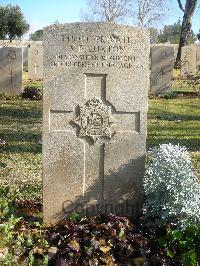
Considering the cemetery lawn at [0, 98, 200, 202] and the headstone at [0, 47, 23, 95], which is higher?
the headstone at [0, 47, 23, 95]

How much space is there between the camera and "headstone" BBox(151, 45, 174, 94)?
17.1 metres

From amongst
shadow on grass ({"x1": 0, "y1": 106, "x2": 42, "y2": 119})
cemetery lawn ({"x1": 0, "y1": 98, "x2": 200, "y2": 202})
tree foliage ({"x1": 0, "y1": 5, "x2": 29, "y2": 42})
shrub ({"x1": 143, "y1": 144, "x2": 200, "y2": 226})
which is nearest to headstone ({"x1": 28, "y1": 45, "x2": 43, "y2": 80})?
cemetery lawn ({"x1": 0, "y1": 98, "x2": 200, "y2": 202})

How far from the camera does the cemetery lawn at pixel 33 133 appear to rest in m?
6.42

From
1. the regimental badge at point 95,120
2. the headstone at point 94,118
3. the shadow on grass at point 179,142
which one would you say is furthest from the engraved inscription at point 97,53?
the shadow on grass at point 179,142

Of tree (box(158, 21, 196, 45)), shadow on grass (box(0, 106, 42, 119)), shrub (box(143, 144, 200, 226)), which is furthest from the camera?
tree (box(158, 21, 196, 45))

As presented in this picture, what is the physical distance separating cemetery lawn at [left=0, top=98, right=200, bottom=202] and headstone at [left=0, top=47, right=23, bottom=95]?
1.53 m

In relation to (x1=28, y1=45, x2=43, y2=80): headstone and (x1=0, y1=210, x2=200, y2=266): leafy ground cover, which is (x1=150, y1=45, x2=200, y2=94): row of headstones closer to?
(x1=28, y1=45, x2=43, y2=80): headstone

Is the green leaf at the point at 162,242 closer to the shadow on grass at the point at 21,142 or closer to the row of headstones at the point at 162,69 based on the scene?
the shadow on grass at the point at 21,142

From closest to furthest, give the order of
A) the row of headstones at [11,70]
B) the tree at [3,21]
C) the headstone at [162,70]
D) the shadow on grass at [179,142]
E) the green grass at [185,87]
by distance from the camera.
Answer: the shadow on grass at [179,142] → the row of headstones at [11,70] → the headstone at [162,70] → the green grass at [185,87] → the tree at [3,21]

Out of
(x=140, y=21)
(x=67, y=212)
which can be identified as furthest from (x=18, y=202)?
(x=140, y=21)

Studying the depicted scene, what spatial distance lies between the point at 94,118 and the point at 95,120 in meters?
0.03

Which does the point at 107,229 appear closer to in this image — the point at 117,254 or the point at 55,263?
the point at 117,254

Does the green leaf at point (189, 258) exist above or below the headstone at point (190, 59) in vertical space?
below

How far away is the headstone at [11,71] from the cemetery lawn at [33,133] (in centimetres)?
153
